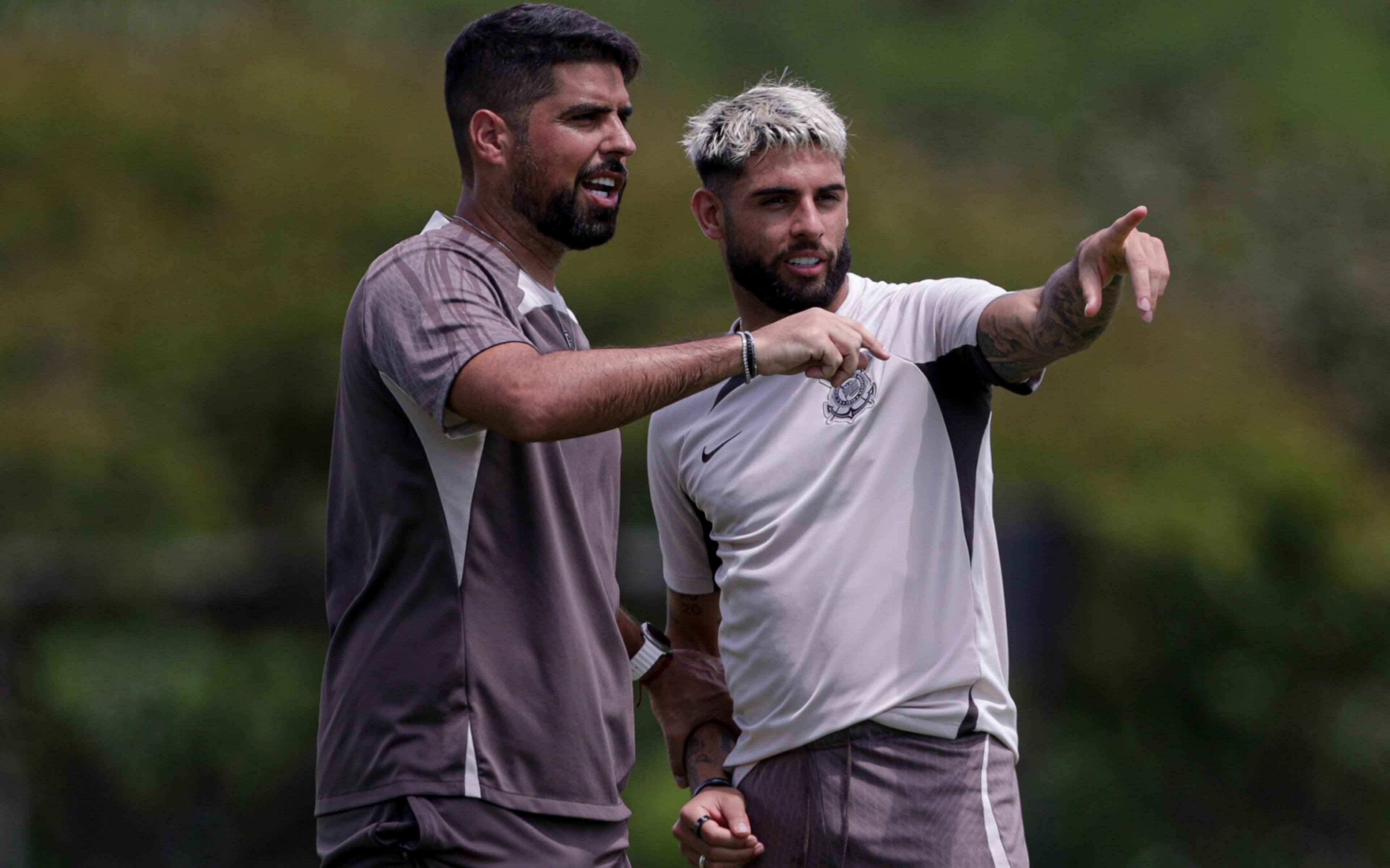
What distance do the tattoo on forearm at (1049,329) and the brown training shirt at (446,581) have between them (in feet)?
3.23

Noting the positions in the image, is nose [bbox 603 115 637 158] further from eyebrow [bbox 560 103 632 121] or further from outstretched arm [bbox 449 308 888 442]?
outstretched arm [bbox 449 308 888 442]

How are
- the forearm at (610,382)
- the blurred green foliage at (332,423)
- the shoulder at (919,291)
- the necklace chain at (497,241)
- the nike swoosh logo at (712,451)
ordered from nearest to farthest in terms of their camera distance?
1. the forearm at (610,382)
2. the necklace chain at (497,241)
3. the shoulder at (919,291)
4. the nike swoosh logo at (712,451)
5. the blurred green foliage at (332,423)

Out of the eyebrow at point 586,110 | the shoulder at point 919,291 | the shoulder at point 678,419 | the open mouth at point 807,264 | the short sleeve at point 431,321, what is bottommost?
the shoulder at point 678,419

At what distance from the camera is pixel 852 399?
3.97 meters

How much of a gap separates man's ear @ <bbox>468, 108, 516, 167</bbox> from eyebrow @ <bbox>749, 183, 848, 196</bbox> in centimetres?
66

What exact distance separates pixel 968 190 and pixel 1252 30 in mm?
8707

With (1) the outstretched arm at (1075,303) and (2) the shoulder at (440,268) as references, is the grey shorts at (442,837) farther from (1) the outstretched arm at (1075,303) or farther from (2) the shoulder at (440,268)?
(1) the outstretched arm at (1075,303)

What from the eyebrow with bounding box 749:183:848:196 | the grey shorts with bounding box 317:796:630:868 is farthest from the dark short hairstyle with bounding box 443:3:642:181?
the grey shorts with bounding box 317:796:630:868

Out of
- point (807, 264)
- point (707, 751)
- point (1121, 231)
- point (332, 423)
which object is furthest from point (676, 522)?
point (332, 423)

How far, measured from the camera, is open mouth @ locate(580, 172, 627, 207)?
3826 millimetres

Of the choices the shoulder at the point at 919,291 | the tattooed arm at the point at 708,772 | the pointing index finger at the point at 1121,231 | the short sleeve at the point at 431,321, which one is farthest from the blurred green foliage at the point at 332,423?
the pointing index finger at the point at 1121,231

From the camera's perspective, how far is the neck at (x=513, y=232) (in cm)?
380

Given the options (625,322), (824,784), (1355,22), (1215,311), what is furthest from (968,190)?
(824,784)

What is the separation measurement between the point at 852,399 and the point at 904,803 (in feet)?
3.00
